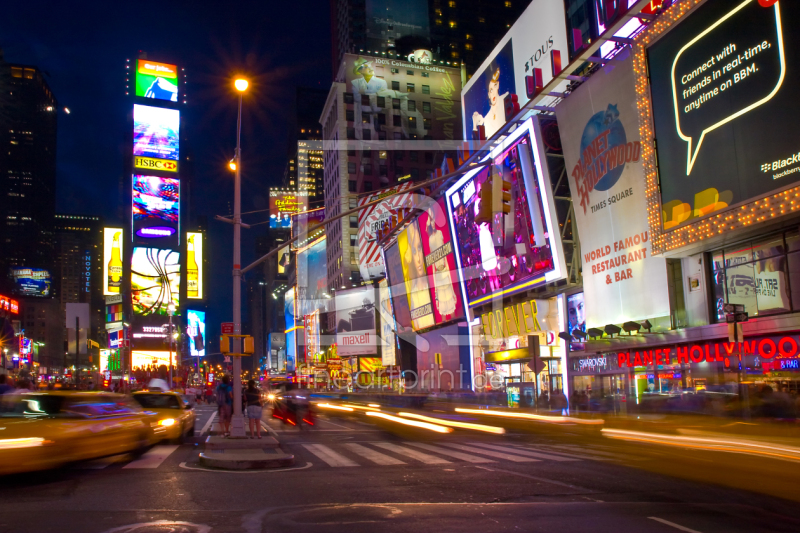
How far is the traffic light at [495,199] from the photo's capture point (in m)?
13.5

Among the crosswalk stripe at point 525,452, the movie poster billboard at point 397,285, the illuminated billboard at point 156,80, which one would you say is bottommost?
the crosswalk stripe at point 525,452

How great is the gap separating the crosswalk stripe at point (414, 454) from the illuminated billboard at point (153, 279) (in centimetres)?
8544

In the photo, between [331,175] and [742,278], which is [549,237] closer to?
[742,278]

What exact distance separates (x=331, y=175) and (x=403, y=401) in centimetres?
7455

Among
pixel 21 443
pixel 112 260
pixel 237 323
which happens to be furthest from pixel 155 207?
pixel 21 443

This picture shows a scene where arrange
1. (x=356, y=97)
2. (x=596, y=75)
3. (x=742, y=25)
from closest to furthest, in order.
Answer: (x=742, y=25) < (x=596, y=75) < (x=356, y=97)

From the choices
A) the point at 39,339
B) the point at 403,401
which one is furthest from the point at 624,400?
the point at 39,339

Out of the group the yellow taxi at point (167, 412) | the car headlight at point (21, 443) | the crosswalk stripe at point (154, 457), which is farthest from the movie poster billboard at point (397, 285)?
the car headlight at point (21, 443)

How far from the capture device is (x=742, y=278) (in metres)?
23.6

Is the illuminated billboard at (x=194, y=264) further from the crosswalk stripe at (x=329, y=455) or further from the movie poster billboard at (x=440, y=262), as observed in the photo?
the crosswalk stripe at (x=329, y=455)

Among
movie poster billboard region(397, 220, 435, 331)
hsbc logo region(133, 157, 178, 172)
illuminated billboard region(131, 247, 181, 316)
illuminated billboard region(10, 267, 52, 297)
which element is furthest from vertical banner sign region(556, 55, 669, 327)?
illuminated billboard region(10, 267, 52, 297)

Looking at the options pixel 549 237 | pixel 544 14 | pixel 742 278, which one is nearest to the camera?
pixel 742 278

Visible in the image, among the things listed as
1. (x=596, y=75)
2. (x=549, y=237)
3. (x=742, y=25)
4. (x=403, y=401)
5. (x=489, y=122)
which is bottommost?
(x=403, y=401)

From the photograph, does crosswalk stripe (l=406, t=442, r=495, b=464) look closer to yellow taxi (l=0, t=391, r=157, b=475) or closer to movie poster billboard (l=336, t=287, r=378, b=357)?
yellow taxi (l=0, t=391, r=157, b=475)
